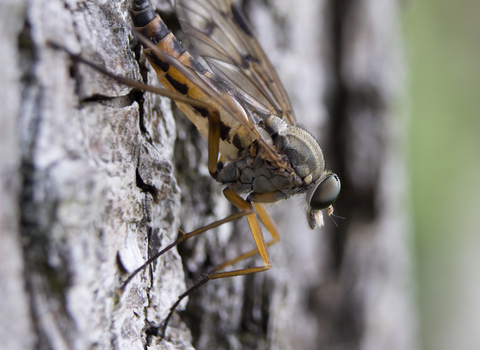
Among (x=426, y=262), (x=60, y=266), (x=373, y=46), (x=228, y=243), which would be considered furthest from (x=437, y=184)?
(x=60, y=266)

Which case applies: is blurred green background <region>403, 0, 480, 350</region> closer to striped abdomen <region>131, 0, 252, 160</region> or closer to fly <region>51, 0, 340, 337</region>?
fly <region>51, 0, 340, 337</region>

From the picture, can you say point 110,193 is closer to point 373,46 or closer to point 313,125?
point 313,125

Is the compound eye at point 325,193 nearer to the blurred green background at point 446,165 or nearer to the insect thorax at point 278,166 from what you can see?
the insect thorax at point 278,166

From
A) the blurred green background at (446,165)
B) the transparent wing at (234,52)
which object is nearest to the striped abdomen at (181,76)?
the transparent wing at (234,52)

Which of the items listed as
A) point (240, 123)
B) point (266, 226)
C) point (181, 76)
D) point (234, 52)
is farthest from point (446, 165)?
point (181, 76)

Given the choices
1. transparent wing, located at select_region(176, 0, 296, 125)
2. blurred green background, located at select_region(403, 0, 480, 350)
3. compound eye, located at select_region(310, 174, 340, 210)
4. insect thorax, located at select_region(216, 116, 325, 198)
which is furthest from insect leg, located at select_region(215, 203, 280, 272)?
blurred green background, located at select_region(403, 0, 480, 350)

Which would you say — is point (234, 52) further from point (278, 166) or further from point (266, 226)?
point (266, 226)
